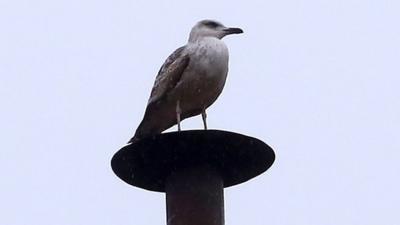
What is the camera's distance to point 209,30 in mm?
8609

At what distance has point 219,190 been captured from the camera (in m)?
6.42

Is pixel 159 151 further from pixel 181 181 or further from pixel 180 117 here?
→ pixel 180 117

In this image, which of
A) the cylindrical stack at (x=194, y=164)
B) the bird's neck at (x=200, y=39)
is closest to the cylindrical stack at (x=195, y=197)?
the cylindrical stack at (x=194, y=164)

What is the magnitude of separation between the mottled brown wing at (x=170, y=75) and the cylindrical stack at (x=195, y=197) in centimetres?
202

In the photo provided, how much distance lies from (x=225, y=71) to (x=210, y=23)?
1.91ft

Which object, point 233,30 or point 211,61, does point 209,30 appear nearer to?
point 233,30

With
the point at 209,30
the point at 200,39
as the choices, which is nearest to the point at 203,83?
the point at 200,39

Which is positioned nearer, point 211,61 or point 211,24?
point 211,61

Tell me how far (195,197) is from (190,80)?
2.19 meters

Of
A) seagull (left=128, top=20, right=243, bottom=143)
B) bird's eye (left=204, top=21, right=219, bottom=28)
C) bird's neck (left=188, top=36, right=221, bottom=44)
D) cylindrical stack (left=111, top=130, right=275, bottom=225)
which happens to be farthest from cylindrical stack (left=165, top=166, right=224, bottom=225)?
bird's eye (left=204, top=21, right=219, bottom=28)

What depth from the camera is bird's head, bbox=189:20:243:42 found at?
8578mm

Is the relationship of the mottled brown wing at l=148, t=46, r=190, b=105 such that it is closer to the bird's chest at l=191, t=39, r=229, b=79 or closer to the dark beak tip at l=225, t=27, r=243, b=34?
the bird's chest at l=191, t=39, r=229, b=79

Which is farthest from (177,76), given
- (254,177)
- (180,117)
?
(254,177)

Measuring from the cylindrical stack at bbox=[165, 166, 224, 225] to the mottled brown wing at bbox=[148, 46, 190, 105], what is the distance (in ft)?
6.61
